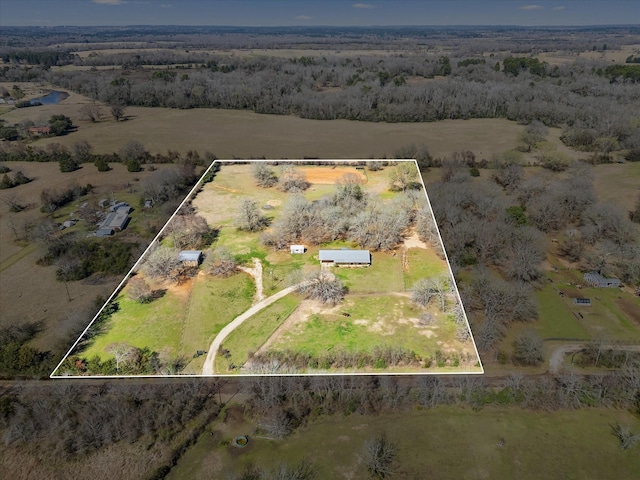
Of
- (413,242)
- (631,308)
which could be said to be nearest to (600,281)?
(631,308)

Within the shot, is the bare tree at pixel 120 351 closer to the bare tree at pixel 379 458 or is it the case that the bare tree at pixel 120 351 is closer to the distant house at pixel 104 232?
the bare tree at pixel 379 458

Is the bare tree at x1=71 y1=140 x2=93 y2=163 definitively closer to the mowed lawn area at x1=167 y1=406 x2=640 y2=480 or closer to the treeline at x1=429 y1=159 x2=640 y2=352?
the treeline at x1=429 y1=159 x2=640 y2=352

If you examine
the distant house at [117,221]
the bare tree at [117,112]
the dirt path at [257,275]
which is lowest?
the distant house at [117,221]

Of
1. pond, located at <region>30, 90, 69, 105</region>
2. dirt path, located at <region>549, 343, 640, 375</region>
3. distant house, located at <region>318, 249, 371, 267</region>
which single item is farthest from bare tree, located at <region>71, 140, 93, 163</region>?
dirt path, located at <region>549, 343, 640, 375</region>

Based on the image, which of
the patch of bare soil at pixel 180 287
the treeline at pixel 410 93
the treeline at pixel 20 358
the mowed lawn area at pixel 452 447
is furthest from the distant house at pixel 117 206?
the treeline at pixel 410 93

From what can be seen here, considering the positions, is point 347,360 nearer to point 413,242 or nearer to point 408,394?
point 413,242
